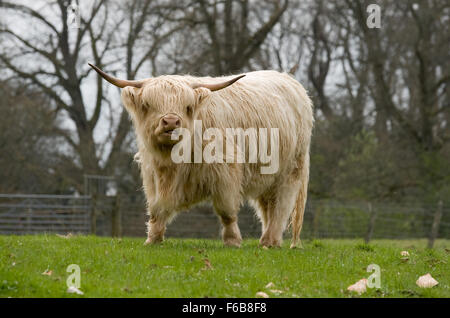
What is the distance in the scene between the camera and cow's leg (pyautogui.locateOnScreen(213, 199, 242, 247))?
696 centimetres

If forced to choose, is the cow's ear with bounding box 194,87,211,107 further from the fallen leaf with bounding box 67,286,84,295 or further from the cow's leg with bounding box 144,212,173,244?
the fallen leaf with bounding box 67,286,84,295

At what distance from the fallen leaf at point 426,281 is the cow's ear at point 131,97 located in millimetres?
3369

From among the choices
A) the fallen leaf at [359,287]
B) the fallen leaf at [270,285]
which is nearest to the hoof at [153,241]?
the fallen leaf at [270,285]

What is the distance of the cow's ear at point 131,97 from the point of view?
660cm

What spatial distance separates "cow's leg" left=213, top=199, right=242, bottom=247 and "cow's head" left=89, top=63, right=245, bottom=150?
96 cm

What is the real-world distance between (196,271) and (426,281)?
1.96 m

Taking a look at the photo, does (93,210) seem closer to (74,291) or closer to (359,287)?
(74,291)

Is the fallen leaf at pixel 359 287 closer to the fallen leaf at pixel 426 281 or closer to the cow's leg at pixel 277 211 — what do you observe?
the fallen leaf at pixel 426 281

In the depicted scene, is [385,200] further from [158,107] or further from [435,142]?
[158,107]

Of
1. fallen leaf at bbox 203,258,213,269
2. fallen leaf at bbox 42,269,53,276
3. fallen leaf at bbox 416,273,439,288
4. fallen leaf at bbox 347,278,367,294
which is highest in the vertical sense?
fallen leaf at bbox 42,269,53,276

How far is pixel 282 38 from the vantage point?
22438 millimetres

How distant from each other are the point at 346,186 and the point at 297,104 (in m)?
12.1

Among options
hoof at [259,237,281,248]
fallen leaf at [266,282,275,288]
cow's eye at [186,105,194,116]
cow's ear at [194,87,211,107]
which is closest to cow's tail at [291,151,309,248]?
hoof at [259,237,281,248]

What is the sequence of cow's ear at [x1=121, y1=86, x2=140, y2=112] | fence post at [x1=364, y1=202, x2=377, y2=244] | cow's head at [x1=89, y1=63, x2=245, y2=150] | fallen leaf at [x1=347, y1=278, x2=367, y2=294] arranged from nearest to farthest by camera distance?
fallen leaf at [x1=347, y1=278, x2=367, y2=294], cow's head at [x1=89, y1=63, x2=245, y2=150], cow's ear at [x1=121, y1=86, x2=140, y2=112], fence post at [x1=364, y1=202, x2=377, y2=244]
